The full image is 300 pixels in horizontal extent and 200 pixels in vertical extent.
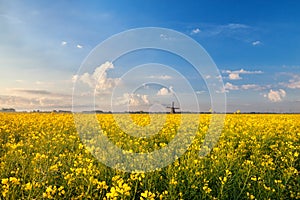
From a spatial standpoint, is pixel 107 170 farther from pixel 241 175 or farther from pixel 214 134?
pixel 214 134

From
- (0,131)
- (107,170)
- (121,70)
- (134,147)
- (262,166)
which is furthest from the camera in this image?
(0,131)

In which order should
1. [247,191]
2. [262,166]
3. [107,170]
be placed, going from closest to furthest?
[247,191] < [107,170] < [262,166]

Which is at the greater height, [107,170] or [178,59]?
[178,59]

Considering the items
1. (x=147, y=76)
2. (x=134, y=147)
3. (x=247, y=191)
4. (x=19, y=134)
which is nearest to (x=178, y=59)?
(x=147, y=76)

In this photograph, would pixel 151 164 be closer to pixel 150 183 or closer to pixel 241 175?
pixel 150 183

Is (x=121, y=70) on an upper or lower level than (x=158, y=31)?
lower

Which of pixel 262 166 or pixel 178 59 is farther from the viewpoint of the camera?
pixel 178 59

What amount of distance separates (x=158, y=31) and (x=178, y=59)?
0.94m

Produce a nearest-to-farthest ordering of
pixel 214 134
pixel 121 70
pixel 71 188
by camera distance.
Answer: pixel 71 188
pixel 121 70
pixel 214 134

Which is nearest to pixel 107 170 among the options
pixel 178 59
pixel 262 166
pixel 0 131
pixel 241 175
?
pixel 241 175

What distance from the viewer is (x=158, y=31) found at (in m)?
8.34

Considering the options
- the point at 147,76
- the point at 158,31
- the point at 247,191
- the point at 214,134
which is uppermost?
the point at 158,31

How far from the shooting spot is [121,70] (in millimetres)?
8117

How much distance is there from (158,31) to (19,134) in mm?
6175
